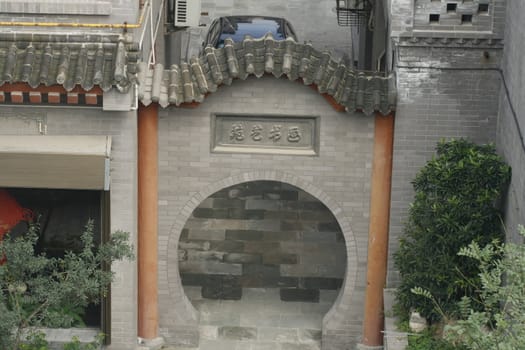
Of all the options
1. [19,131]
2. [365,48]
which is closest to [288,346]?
[19,131]

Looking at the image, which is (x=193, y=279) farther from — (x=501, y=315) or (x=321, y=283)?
(x=501, y=315)

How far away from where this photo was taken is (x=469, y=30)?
1445 cm

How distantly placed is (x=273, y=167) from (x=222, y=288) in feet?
10.2

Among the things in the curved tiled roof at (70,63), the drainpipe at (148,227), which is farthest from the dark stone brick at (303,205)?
the curved tiled roof at (70,63)

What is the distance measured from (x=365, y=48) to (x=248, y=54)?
24.4 feet

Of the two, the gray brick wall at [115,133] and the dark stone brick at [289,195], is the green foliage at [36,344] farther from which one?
the dark stone brick at [289,195]

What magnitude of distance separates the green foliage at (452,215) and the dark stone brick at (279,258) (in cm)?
460

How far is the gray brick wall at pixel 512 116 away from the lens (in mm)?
12680

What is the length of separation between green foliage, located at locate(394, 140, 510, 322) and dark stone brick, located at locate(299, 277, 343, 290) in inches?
147

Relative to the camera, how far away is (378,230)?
Answer: 1520 centimetres

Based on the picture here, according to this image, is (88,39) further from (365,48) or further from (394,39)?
(365,48)

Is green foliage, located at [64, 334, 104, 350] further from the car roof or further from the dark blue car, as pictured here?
the car roof

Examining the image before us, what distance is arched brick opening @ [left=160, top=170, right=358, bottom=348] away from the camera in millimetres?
15031

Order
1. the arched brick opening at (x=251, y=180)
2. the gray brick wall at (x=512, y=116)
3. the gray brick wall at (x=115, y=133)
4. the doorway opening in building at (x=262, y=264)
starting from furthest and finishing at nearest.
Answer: the doorway opening in building at (x=262, y=264), the arched brick opening at (x=251, y=180), the gray brick wall at (x=115, y=133), the gray brick wall at (x=512, y=116)
